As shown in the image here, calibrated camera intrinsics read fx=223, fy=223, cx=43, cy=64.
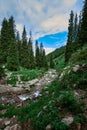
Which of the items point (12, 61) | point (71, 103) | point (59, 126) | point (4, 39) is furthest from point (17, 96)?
point (4, 39)

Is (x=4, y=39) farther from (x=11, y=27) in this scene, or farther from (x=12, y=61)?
(x=12, y=61)

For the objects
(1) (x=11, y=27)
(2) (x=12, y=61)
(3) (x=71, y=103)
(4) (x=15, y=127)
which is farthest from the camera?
(1) (x=11, y=27)

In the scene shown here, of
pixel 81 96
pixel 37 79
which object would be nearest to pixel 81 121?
pixel 81 96

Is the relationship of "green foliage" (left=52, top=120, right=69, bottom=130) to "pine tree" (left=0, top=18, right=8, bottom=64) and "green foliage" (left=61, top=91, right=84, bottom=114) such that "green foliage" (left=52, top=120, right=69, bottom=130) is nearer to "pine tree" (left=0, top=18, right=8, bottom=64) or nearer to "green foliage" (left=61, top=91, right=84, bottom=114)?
"green foliage" (left=61, top=91, right=84, bottom=114)

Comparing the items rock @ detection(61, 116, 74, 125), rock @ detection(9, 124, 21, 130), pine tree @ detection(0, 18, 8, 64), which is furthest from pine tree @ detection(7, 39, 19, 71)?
rock @ detection(61, 116, 74, 125)

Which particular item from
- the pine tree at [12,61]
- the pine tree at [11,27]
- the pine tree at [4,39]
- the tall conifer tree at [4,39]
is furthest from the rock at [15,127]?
the pine tree at [11,27]

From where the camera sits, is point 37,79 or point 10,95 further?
point 37,79

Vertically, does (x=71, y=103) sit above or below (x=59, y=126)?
above

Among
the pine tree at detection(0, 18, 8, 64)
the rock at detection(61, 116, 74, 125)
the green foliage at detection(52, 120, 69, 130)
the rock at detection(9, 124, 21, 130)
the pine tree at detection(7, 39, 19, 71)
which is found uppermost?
the pine tree at detection(0, 18, 8, 64)

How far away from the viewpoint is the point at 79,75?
1608cm

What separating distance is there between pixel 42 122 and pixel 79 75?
574cm

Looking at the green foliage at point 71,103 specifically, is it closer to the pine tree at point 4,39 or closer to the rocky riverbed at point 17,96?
the rocky riverbed at point 17,96

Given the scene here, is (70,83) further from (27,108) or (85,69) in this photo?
(27,108)

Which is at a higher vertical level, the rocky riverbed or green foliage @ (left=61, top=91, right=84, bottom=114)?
green foliage @ (left=61, top=91, right=84, bottom=114)
